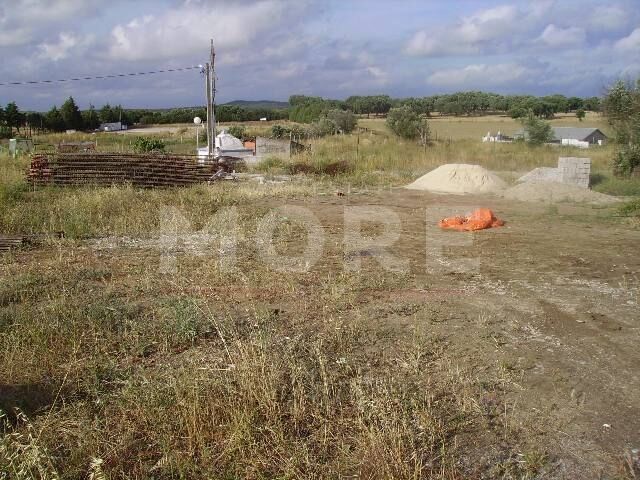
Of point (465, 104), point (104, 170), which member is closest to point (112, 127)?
point (465, 104)

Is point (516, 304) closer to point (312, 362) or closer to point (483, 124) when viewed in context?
point (312, 362)

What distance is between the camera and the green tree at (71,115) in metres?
54.4

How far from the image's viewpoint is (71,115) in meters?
54.8

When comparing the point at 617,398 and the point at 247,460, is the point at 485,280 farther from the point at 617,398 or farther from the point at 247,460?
the point at 247,460

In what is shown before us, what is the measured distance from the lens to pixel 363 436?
3.27 m

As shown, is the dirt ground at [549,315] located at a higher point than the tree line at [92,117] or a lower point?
lower

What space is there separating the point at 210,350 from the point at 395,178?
51.8 feet

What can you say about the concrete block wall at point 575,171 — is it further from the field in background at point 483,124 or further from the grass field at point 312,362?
the field in background at point 483,124

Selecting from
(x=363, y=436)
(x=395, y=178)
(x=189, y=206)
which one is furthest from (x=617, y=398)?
(x=395, y=178)

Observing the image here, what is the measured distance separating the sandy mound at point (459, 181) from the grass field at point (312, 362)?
757cm

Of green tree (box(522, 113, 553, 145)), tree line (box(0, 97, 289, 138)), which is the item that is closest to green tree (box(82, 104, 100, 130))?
tree line (box(0, 97, 289, 138))

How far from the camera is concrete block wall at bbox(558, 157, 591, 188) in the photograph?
16422 mm

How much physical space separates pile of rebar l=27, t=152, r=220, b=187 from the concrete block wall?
11.1m

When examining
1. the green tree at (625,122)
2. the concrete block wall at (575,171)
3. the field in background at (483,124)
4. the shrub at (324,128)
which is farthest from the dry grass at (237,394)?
the field in background at (483,124)
